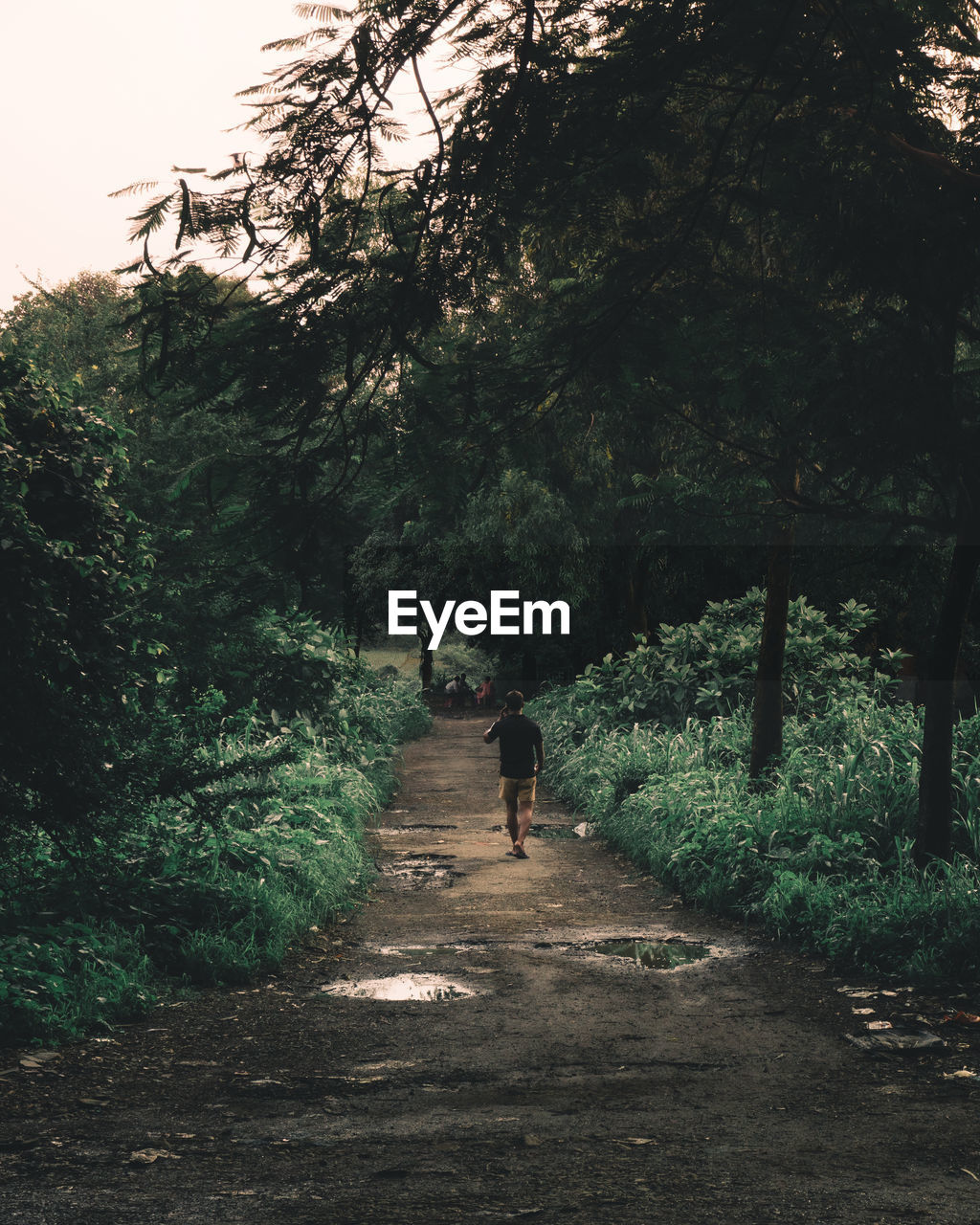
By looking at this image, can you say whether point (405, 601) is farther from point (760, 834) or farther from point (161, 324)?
point (161, 324)

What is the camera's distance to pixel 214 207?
190 inches

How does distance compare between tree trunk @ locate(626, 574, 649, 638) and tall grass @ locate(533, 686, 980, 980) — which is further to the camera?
tree trunk @ locate(626, 574, 649, 638)

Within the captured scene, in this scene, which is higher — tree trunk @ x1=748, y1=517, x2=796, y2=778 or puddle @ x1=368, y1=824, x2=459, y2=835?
tree trunk @ x1=748, y1=517, x2=796, y2=778

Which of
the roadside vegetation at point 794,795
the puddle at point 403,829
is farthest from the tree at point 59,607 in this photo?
the puddle at point 403,829

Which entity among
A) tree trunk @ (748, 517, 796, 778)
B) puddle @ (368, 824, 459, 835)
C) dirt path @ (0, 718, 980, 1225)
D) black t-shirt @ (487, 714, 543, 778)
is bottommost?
puddle @ (368, 824, 459, 835)

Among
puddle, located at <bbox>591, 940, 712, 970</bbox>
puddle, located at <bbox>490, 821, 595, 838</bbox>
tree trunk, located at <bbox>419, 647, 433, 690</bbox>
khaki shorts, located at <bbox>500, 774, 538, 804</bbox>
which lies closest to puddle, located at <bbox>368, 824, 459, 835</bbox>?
puddle, located at <bbox>490, 821, 595, 838</bbox>

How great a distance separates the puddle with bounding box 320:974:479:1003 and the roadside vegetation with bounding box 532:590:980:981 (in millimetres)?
2580

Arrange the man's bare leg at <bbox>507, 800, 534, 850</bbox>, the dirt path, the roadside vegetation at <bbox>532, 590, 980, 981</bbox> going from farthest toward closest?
the man's bare leg at <bbox>507, 800, 534, 850</bbox>
the roadside vegetation at <bbox>532, 590, 980, 981</bbox>
the dirt path

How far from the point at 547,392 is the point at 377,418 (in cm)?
122

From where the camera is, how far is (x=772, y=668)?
495 inches

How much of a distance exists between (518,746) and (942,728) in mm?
5212

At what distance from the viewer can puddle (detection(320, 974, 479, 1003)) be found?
25.0 feet

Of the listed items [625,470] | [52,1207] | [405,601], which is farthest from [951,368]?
[405,601]

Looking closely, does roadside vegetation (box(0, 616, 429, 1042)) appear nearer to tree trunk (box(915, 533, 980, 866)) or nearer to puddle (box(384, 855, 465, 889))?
puddle (box(384, 855, 465, 889))
